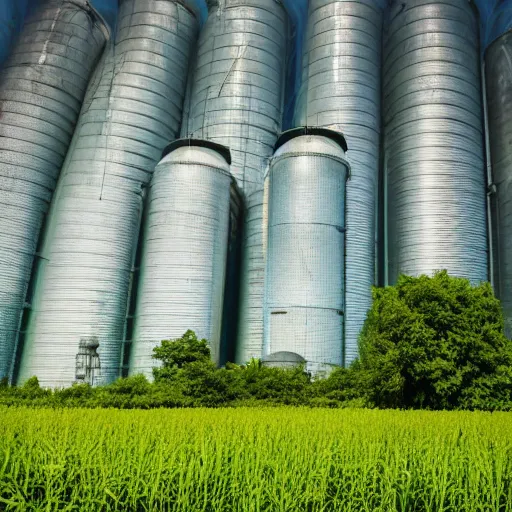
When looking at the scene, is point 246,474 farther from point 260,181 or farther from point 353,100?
point 353,100

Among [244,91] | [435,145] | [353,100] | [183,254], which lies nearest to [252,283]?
[183,254]

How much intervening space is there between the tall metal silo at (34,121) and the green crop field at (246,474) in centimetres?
2204

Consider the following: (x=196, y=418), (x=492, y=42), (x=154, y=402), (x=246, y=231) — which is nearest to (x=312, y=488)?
(x=196, y=418)

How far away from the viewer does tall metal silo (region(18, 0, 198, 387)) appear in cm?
2522

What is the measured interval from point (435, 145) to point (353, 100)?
5.37m

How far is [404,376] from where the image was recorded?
17.4m

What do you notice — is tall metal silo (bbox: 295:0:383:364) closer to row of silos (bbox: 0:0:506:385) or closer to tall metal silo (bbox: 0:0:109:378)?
row of silos (bbox: 0:0:506:385)

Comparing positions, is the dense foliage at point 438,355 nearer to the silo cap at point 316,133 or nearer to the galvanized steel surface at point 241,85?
the silo cap at point 316,133

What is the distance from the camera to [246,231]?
29594mm

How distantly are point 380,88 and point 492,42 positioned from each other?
272 inches

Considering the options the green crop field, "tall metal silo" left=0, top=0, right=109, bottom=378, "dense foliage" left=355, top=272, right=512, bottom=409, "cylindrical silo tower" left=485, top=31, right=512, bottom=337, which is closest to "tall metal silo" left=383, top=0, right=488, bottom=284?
"cylindrical silo tower" left=485, top=31, right=512, bottom=337

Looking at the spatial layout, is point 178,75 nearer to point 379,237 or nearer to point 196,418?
point 379,237

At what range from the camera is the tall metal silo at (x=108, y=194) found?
82.7 feet

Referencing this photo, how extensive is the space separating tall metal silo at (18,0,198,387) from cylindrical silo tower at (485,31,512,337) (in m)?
18.4
